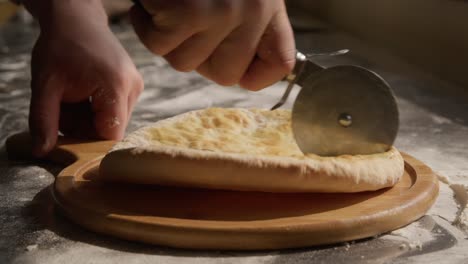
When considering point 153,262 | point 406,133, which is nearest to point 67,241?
point 153,262

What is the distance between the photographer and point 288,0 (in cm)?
330

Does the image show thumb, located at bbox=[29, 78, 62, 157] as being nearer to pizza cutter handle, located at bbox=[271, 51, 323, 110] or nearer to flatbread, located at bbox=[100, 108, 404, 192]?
flatbread, located at bbox=[100, 108, 404, 192]

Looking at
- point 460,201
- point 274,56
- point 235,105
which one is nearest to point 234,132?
point 274,56

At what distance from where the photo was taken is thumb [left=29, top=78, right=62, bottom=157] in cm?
120

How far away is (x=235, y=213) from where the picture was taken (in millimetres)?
909

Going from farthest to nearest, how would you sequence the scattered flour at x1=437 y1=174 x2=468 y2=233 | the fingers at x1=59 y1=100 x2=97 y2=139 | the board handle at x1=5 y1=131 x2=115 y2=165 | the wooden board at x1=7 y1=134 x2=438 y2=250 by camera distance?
the fingers at x1=59 y1=100 x2=97 y2=139
the board handle at x1=5 y1=131 x2=115 y2=165
the scattered flour at x1=437 y1=174 x2=468 y2=233
the wooden board at x1=7 y1=134 x2=438 y2=250

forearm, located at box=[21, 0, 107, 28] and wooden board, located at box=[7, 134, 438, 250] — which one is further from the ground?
forearm, located at box=[21, 0, 107, 28]

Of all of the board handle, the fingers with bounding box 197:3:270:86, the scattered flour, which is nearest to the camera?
the scattered flour

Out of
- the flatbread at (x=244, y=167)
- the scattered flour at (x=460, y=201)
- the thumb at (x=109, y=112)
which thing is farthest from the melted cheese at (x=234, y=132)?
the scattered flour at (x=460, y=201)

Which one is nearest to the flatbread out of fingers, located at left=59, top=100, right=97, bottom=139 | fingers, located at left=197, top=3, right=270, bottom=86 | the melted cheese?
the melted cheese

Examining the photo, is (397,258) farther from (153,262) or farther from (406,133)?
(406,133)

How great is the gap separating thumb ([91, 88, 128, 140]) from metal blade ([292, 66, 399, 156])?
0.36 metres

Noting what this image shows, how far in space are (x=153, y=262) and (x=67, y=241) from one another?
0.46ft

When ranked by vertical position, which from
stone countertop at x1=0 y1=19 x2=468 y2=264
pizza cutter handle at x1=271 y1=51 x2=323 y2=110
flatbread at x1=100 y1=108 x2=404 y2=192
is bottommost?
stone countertop at x1=0 y1=19 x2=468 y2=264
